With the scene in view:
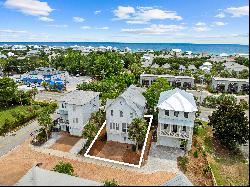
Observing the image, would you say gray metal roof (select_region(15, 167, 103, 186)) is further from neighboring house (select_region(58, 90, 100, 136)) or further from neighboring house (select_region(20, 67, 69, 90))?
neighboring house (select_region(20, 67, 69, 90))

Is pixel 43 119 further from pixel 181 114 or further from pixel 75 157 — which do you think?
pixel 181 114

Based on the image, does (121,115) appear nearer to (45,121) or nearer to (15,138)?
(45,121)

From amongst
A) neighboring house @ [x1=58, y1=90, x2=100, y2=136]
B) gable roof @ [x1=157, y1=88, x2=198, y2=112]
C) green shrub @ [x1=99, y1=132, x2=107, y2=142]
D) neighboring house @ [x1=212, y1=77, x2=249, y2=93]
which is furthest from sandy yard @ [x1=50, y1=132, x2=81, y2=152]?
neighboring house @ [x1=212, y1=77, x2=249, y2=93]

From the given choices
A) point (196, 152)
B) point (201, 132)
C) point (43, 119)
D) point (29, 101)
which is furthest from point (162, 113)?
point (29, 101)

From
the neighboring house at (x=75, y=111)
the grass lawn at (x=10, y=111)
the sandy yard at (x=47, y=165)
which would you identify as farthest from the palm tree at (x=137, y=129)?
the grass lawn at (x=10, y=111)

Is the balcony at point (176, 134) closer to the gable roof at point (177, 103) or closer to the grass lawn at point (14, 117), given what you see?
the gable roof at point (177, 103)

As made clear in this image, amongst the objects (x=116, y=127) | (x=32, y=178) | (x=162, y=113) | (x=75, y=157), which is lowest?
(x=75, y=157)

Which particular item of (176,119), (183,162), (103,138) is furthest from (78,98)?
(183,162)

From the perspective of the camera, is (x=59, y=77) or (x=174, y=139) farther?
(x=59, y=77)
